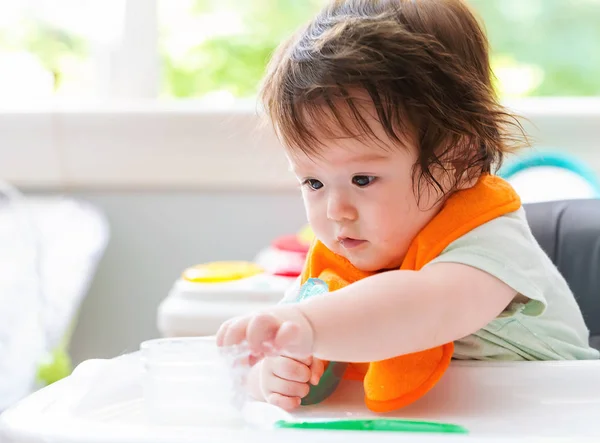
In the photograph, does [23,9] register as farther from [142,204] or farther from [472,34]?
[472,34]

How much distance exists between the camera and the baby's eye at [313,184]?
22.5 inches

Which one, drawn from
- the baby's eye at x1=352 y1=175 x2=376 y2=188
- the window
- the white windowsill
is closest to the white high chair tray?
the baby's eye at x1=352 y1=175 x2=376 y2=188

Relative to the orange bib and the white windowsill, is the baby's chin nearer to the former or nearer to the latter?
the orange bib

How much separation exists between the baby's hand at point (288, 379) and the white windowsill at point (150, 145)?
71 cm

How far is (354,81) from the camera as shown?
53cm

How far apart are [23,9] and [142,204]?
0.47 m

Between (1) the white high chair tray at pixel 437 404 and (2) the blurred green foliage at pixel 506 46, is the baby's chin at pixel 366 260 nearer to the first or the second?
(1) the white high chair tray at pixel 437 404

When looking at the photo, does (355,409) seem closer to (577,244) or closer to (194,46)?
(577,244)

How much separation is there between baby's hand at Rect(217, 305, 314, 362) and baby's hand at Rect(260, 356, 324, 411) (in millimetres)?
92

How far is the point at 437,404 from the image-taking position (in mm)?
544

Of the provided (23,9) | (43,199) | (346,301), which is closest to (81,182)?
(43,199)

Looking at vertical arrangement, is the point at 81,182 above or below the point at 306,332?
above

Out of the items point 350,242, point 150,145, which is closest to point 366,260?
point 350,242

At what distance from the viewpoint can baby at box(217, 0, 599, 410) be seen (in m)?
0.51
